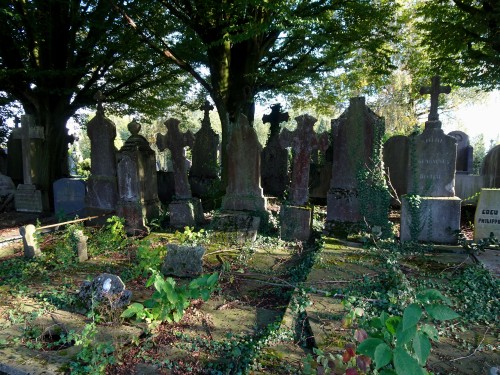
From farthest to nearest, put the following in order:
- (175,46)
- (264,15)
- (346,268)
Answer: (175,46) → (264,15) → (346,268)

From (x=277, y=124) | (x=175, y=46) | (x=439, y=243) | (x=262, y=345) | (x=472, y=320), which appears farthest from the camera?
(x=277, y=124)

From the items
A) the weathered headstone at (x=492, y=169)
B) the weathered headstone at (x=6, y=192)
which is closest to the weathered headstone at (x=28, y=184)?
the weathered headstone at (x=6, y=192)

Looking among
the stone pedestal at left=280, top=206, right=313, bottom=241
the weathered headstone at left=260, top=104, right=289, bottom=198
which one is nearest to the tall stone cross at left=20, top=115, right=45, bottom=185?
the weathered headstone at left=260, top=104, right=289, bottom=198

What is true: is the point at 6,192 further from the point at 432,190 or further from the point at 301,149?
the point at 432,190

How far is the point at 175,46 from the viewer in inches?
413

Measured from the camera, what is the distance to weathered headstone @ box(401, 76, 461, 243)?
20.1ft

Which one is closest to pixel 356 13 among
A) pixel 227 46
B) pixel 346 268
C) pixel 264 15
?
pixel 264 15

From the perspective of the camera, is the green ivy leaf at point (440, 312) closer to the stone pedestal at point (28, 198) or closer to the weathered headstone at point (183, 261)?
the weathered headstone at point (183, 261)

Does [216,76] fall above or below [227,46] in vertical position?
below

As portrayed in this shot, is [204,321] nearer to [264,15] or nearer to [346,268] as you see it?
[346,268]

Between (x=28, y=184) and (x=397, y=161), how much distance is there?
1119 cm

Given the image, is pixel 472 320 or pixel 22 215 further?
pixel 22 215

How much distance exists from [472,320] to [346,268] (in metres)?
1.63

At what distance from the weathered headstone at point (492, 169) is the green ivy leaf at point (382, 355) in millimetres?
10485
